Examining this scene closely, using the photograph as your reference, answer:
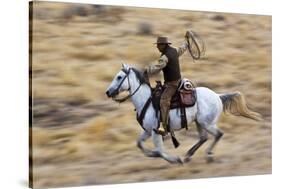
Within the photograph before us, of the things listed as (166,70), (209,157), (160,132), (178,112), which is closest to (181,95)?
(178,112)

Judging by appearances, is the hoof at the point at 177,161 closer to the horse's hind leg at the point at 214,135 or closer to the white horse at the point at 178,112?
the white horse at the point at 178,112

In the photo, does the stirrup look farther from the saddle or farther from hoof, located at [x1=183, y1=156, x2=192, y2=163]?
hoof, located at [x1=183, y1=156, x2=192, y2=163]

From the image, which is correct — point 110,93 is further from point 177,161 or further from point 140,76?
point 177,161

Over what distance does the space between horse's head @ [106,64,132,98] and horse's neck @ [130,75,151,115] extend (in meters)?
0.06

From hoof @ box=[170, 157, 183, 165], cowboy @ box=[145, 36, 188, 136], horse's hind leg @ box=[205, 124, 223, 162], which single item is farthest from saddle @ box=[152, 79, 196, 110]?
hoof @ box=[170, 157, 183, 165]

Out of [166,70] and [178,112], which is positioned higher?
[166,70]

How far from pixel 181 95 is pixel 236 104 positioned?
0.59 metres

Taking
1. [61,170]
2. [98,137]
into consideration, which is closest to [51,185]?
[61,170]

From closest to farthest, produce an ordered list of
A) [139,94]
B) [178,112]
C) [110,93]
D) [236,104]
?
[110,93], [139,94], [178,112], [236,104]

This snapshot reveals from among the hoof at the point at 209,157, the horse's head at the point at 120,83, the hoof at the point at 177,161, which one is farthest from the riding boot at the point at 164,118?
the hoof at the point at 209,157

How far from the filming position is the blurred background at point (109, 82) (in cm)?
511

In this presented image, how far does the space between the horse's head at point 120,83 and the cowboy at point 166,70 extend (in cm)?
19

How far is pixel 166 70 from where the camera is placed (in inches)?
217

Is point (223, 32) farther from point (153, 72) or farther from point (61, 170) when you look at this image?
point (61, 170)
